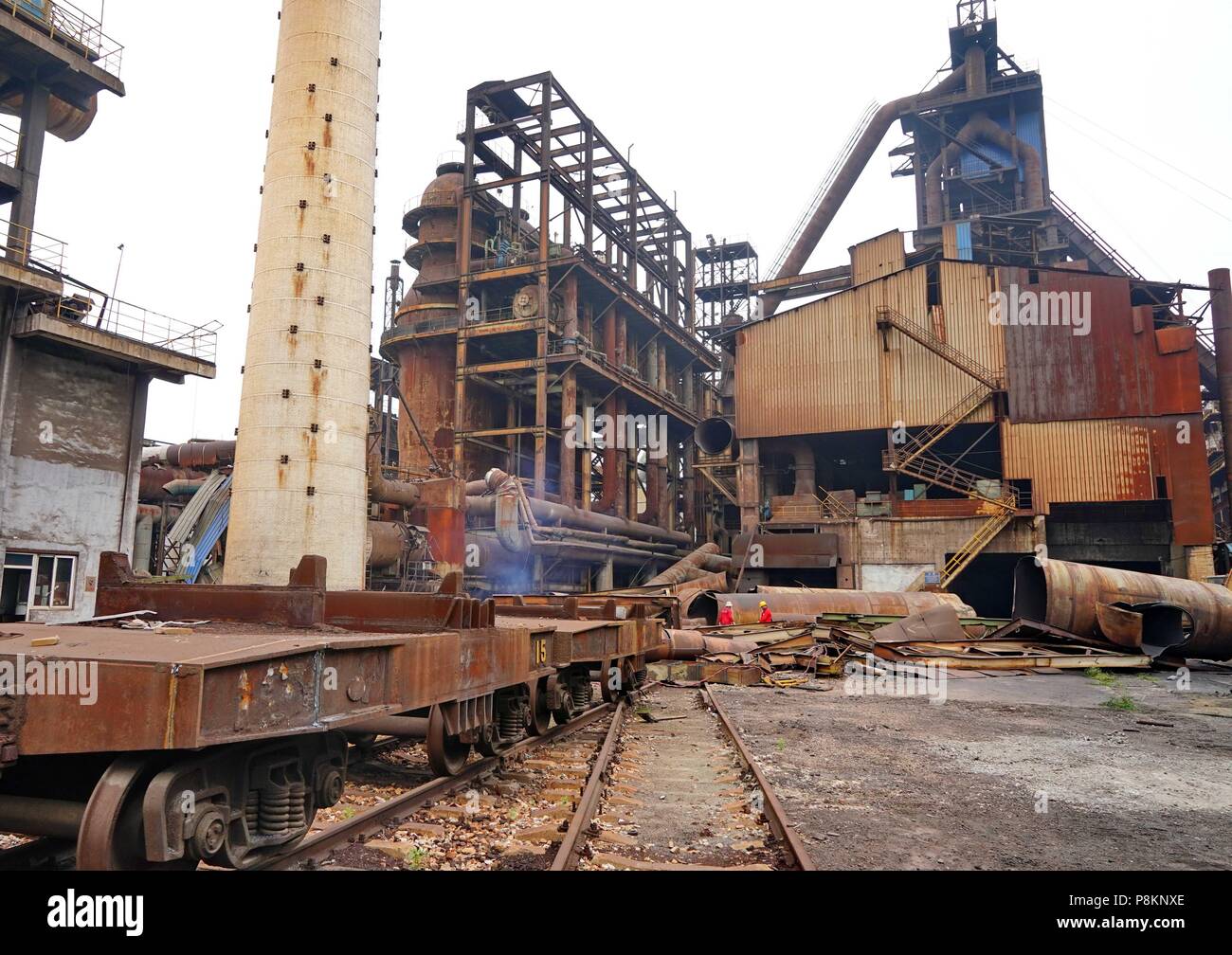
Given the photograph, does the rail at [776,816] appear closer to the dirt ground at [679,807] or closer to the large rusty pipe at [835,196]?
the dirt ground at [679,807]

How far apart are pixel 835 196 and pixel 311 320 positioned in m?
34.7

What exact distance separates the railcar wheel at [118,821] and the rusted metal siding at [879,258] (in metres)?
31.2

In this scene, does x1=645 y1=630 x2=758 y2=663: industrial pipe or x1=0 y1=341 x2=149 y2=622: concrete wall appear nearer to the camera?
x1=645 y1=630 x2=758 y2=663: industrial pipe

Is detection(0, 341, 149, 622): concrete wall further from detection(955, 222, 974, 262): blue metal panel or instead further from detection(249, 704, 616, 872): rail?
detection(955, 222, 974, 262): blue metal panel

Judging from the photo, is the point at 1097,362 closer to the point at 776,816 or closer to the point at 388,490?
the point at 388,490

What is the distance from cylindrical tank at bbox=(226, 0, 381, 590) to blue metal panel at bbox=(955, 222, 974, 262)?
34.9 meters

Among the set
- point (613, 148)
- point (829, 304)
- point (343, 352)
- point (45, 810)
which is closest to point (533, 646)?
point (45, 810)

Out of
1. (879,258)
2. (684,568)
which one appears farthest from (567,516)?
(879,258)

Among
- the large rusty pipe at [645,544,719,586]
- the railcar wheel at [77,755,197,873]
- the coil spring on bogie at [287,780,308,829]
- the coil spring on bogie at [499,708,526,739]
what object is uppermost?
the large rusty pipe at [645,544,719,586]

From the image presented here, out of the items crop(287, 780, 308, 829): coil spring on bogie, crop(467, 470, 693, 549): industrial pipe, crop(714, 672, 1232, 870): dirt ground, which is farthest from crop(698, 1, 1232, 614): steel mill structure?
crop(287, 780, 308, 829): coil spring on bogie

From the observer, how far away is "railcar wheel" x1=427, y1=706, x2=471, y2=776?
5254 millimetres

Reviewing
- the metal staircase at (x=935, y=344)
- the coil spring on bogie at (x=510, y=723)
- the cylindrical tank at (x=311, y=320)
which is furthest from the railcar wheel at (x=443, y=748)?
the metal staircase at (x=935, y=344)

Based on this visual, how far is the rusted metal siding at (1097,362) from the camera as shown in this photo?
2673 cm
